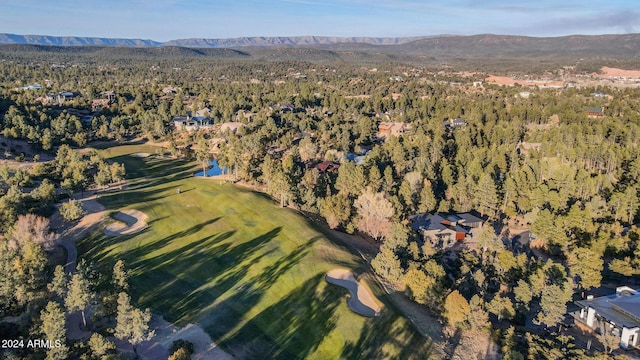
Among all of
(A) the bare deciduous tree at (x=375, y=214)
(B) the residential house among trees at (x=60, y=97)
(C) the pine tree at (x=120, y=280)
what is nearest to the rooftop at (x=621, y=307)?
(A) the bare deciduous tree at (x=375, y=214)

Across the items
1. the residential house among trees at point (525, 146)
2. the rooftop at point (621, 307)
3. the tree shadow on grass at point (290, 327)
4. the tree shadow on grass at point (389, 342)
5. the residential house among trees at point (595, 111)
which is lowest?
the tree shadow on grass at point (389, 342)

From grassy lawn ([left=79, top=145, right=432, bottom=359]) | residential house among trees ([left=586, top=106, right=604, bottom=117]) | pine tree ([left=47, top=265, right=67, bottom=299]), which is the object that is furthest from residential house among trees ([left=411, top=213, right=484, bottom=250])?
residential house among trees ([left=586, top=106, right=604, bottom=117])

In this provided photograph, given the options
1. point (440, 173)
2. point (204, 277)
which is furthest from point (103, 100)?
point (204, 277)

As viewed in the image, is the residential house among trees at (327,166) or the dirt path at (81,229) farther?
the residential house among trees at (327,166)

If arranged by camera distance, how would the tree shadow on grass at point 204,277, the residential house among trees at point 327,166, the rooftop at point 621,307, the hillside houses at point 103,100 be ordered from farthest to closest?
the hillside houses at point 103,100
the residential house among trees at point 327,166
the tree shadow on grass at point 204,277
the rooftop at point 621,307

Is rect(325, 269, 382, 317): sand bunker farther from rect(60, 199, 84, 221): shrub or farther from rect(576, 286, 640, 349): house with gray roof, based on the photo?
rect(60, 199, 84, 221): shrub

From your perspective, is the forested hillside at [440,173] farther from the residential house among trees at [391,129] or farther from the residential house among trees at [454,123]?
the residential house among trees at [391,129]

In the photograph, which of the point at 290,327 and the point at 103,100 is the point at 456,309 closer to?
the point at 290,327
